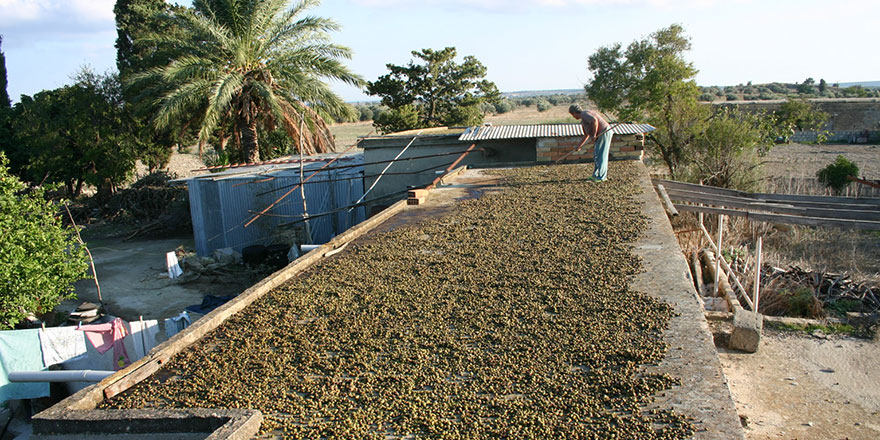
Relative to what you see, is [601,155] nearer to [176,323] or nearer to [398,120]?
[176,323]

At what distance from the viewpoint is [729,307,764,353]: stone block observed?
673 cm

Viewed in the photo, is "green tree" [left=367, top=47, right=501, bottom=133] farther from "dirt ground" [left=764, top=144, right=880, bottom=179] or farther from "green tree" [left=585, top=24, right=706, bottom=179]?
"dirt ground" [left=764, top=144, right=880, bottom=179]

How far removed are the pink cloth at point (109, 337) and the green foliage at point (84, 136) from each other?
53.6 ft

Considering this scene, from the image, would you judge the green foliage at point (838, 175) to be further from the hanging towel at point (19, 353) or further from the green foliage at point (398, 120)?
the hanging towel at point (19, 353)

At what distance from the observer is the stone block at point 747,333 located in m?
6.73

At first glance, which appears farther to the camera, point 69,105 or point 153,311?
point 69,105

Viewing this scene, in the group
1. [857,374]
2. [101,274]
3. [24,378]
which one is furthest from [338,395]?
[101,274]

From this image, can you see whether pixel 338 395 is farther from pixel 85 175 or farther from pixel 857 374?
pixel 85 175

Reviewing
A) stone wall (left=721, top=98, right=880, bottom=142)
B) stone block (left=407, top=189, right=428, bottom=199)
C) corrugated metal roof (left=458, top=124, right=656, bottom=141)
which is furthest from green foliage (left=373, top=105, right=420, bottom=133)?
stone wall (left=721, top=98, right=880, bottom=142)

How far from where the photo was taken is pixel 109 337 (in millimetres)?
8445

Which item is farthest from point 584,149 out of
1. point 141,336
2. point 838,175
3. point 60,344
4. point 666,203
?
point 838,175

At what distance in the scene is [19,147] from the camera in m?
25.3

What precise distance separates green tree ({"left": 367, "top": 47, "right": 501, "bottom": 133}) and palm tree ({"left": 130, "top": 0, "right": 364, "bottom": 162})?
36.9 feet

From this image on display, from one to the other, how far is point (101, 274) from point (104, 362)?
8.59 metres
